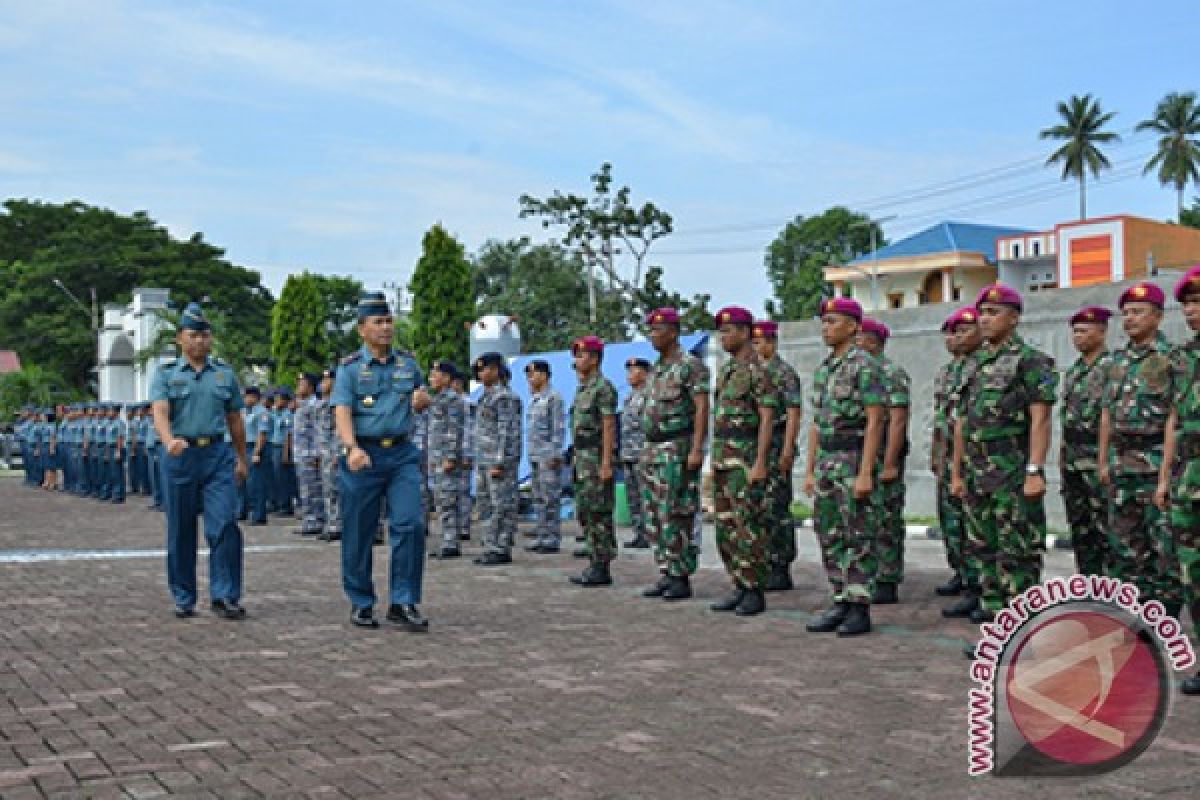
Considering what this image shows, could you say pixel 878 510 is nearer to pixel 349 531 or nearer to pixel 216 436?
pixel 349 531

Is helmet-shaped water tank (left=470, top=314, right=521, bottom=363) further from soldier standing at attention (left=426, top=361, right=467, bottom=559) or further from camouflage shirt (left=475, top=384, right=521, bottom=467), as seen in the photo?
camouflage shirt (left=475, top=384, right=521, bottom=467)

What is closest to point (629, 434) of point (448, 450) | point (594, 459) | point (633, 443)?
point (633, 443)

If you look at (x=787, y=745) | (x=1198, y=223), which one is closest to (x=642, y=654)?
(x=787, y=745)

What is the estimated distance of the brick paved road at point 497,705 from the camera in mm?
4395

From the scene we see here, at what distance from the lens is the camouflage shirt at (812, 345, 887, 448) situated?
7.24 metres

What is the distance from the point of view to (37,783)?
4375 mm

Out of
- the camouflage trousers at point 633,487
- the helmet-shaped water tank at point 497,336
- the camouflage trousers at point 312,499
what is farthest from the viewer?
the helmet-shaped water tank at point 497,336

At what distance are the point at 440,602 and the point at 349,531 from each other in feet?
4.24

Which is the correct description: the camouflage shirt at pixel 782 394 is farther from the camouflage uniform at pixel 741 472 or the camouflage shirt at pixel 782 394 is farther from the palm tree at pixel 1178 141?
the palm tree at pixel 1178 141

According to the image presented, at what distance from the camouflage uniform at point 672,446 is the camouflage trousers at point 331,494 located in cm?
589

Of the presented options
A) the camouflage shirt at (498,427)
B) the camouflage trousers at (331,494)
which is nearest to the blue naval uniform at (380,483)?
the camouflage shirt at (498,427)

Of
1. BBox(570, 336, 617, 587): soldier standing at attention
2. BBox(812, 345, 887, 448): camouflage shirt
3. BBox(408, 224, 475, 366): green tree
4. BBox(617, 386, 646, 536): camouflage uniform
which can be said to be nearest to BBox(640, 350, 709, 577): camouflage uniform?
BBox(570, 336, 617, 587): soldier standing at attention

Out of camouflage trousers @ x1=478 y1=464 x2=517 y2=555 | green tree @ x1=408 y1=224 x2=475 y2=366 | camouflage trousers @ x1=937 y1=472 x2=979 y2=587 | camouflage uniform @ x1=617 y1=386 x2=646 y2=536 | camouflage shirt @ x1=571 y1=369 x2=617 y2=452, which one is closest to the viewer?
camouflage trousers @ x1=937 y1=472 x2=979 y2=587

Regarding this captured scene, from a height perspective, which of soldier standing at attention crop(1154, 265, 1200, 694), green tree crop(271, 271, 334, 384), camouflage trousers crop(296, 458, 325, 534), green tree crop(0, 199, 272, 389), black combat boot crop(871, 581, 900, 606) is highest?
green tree crop(0, 199, 272, 389)
